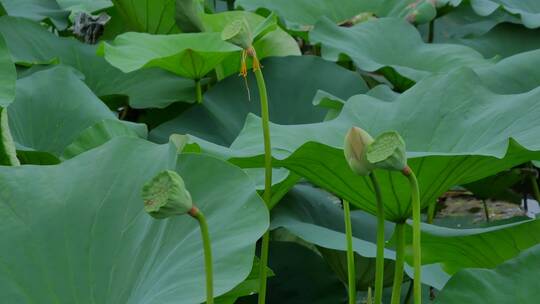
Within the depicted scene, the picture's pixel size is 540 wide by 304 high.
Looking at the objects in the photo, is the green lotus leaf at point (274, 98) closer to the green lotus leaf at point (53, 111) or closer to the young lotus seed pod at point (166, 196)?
the green lotus leaf at point (53, 111)

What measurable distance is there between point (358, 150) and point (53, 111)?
953mm

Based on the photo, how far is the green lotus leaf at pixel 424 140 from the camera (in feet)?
3.91

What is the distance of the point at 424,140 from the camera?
4.58ft

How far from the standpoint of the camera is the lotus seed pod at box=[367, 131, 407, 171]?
2.96ft

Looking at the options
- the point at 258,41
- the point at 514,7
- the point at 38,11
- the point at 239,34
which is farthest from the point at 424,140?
the point at 38,11

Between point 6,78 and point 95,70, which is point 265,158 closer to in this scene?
Result: point 6,78

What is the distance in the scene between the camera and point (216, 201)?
43.6 inches

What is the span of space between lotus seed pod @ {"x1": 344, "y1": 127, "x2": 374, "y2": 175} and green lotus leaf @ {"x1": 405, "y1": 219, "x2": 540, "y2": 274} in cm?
39

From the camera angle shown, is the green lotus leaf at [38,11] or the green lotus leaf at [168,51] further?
the green lotus leaf at [38,11]

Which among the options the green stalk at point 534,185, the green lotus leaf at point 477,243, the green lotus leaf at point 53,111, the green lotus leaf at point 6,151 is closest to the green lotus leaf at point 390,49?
the green stalk at point 534,185

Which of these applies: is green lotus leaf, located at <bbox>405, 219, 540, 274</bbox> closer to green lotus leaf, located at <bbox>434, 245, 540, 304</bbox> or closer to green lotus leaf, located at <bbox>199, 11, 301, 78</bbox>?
green lotus leaf, located at <bbox>434, 245, 540, 304</bbox>

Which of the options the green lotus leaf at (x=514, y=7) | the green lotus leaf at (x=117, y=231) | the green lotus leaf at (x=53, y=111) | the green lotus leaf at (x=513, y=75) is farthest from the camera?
the green lotus leaf at (x=514, y=7)

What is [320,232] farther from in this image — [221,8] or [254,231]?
[221,8]

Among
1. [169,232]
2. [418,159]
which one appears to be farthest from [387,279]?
[169,232]
